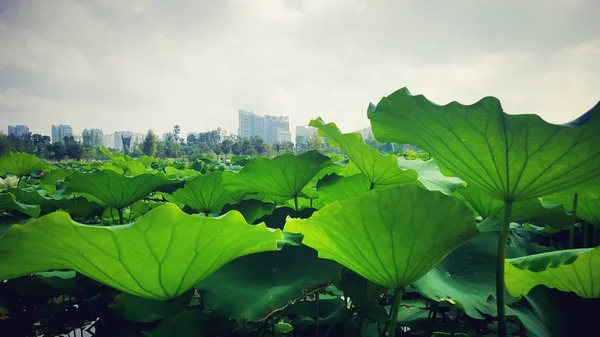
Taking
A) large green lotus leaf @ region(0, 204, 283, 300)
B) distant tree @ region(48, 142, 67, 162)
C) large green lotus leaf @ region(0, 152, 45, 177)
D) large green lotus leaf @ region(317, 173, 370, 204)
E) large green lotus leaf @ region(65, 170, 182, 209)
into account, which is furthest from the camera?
distant tree @ region(48, 142, 67, 162)

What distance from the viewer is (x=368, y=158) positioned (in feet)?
3.18

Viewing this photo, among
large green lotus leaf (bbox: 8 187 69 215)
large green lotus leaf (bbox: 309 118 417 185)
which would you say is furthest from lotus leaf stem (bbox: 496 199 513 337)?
large green lotus leaf (bbox: 8 187 69 215)

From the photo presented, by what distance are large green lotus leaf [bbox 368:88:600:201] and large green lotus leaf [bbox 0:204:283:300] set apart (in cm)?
34

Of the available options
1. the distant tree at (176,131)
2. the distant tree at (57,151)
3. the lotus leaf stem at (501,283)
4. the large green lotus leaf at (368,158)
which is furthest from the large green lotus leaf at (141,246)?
the distant tree at (176,131)

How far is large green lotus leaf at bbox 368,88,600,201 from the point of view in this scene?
552mm

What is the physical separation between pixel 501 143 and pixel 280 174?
26.7 inches

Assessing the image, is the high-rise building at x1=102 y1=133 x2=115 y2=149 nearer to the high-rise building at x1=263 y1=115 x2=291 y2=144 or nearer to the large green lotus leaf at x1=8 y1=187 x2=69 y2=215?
the high-rise building at x1=263 y1=115 x2=291 y2=144

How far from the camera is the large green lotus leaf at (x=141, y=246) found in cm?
46

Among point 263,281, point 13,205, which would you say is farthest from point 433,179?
point 13,205

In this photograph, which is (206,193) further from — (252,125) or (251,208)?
(252,125)

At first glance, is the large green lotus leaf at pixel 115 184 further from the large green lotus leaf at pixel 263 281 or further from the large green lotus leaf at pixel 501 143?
the large green lotus leaf at pixel 501 143

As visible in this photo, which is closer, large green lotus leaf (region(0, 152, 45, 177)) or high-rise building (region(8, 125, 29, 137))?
large green lotus leaf (region(0, 152, 45, 177))

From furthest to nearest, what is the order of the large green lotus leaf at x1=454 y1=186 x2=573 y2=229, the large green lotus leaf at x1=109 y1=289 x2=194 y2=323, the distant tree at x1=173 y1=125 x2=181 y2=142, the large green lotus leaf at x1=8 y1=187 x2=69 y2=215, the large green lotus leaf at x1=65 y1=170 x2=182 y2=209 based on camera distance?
the distant tree at x1=173 y1=125 x2=181 y2=142, the large green lotus leaf at x1=8 y1=187 x2=69 y2=215, the large green lotus leaf at x1=65 y1=170 x2=182 y2=209, the large green lotus leaf at x1=454 y1=186 x2=573 y2=229, the large green lotus leaf at x1=109 y1=289 x2=194 y2=323

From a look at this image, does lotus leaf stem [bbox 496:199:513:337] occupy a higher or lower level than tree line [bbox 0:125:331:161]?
lower
